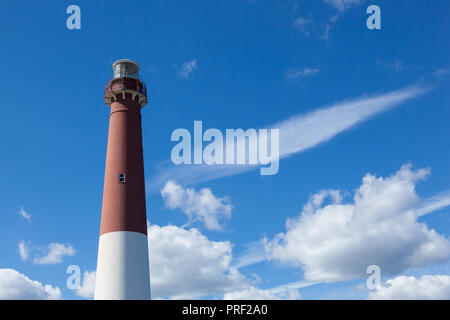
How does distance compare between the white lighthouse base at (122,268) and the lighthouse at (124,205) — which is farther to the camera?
the lighthouse at (124,205)

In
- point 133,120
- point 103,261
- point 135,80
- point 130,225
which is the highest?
point 135,80

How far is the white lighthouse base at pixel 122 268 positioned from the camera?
126 ft

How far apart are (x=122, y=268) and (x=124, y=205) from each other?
17.8 ft

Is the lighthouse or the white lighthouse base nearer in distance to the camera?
the white lighthouse base

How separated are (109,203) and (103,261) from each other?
5.04 meters

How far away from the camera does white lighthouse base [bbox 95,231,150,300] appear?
38.5 m

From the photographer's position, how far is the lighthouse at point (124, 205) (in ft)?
127

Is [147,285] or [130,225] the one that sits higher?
[130,225]

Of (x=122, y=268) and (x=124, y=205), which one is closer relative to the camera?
(x=122, y=268)

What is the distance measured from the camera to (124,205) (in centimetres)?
4062
